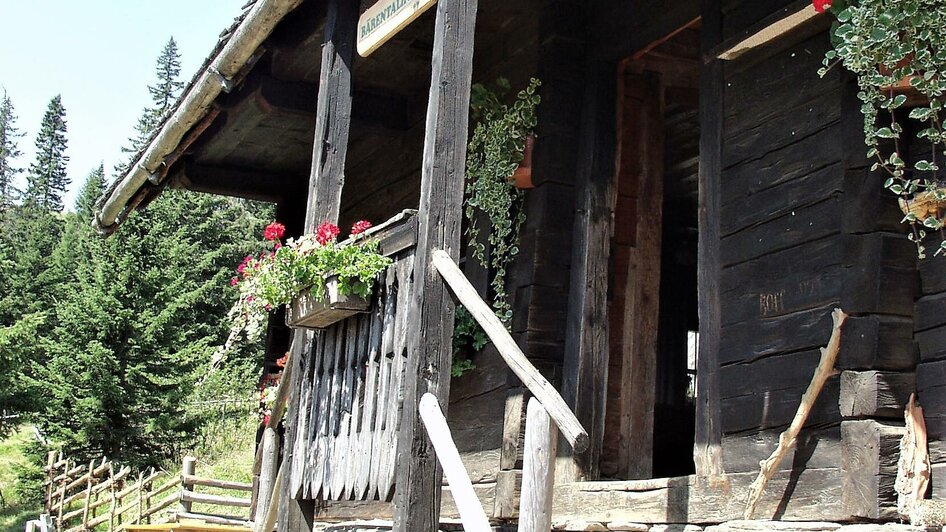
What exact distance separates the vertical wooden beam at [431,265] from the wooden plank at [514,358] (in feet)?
0.35

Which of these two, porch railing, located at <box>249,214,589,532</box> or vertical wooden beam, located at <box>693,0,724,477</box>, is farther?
vertical wooden beam, located at <box>693,0,724,477</box>

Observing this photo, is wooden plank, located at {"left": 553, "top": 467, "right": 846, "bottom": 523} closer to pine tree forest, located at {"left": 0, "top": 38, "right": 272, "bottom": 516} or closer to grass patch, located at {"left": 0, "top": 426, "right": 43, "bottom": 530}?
pine tree forest, located at {"left": 0, "top": 38, "right": 272, "bottom": 516}

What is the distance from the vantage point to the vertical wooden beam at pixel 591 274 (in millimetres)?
5637

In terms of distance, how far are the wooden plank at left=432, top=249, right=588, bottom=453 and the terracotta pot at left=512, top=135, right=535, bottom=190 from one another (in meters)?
1.82

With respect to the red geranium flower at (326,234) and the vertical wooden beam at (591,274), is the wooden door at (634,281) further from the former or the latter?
the red geranium flower at (326,234)

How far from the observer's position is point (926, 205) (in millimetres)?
3770

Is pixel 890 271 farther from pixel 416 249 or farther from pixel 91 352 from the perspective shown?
pixel 91 352

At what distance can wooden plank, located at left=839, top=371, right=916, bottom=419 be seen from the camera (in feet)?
12.4

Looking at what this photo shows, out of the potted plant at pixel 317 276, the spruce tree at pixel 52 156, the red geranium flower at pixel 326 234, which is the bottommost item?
the potted plant at pixel 317 276

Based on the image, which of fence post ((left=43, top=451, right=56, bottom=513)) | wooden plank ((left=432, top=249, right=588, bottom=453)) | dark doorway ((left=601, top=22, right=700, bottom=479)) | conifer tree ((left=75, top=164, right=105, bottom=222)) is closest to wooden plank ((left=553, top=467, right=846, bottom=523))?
dark doorway ((left=601, top=22, right=700, bottom=479))

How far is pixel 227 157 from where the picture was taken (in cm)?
901

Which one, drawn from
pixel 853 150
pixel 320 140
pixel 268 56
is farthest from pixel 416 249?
pixel 268 56

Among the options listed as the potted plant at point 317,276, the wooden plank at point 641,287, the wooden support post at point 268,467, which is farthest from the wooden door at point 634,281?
the wooden support post at point 268,467

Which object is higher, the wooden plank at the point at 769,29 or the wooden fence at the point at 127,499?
the wooden plank at the point at 769,29
